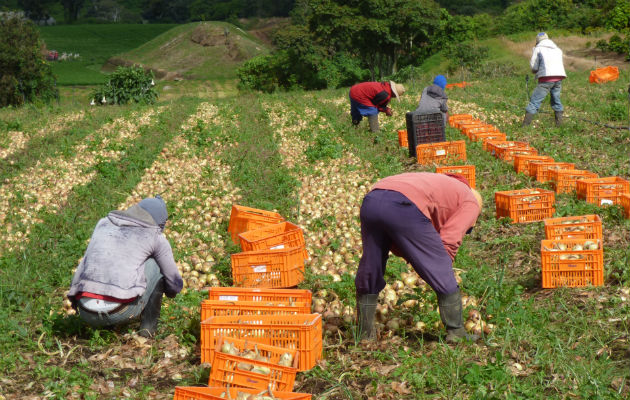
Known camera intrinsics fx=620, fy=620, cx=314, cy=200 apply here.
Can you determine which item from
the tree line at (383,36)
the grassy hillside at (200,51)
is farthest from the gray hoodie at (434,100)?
the grassy hillside at (200,51)

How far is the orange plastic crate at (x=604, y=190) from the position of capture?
7930 millimetres

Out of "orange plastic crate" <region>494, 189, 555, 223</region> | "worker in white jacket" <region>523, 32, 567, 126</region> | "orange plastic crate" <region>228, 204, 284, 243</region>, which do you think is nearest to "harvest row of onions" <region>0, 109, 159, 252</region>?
"orange plastic crate" <region>228, 204, 284, 243</region>

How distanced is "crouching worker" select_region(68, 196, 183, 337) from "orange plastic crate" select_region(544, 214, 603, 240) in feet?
12.7

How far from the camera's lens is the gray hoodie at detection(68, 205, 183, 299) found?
5078 mm

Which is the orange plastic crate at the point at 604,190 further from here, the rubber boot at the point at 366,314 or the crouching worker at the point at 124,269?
the crouching worker at the point at 124,269

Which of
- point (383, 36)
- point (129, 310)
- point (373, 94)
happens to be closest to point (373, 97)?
point (373, 94)

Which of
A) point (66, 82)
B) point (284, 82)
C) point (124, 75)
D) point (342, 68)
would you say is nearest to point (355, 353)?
point (124, 75)

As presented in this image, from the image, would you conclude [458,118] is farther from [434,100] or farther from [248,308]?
[248,308]

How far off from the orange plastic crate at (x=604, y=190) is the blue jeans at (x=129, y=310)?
5604mm

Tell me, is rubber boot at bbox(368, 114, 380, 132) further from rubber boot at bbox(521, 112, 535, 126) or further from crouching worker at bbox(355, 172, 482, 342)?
crouching worker at bbox(355, 172, 482, 342)

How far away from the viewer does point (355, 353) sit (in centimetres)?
495

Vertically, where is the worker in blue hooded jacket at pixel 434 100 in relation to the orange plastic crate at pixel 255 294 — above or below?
above

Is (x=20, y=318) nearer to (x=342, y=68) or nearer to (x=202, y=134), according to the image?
(x=202, y=134)

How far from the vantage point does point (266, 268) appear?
249 inches
